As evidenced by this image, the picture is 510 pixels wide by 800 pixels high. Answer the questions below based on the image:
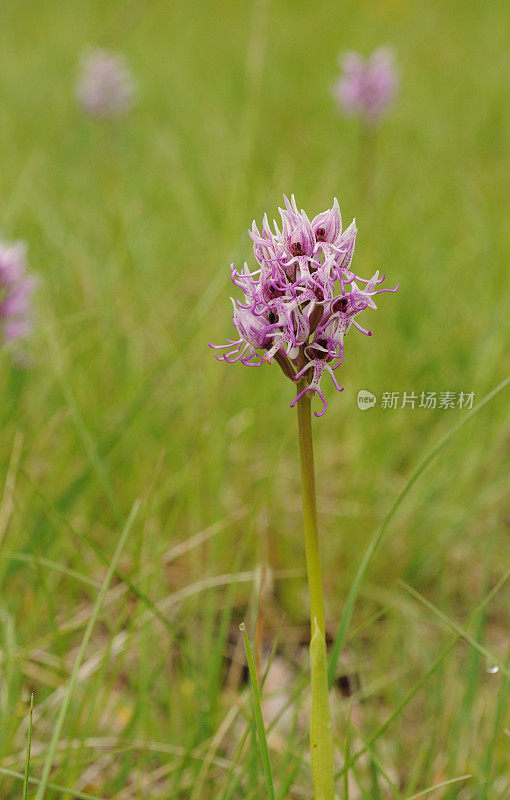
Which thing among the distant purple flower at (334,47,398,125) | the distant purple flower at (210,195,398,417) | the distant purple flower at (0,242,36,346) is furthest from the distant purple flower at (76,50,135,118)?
the distant purple flower at (210,195,398,417)

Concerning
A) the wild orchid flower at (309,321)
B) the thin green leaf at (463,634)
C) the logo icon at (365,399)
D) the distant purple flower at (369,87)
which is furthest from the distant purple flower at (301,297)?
the distant purple flower at (369,87)

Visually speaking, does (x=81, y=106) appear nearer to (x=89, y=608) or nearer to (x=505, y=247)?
(x=505, y=247)

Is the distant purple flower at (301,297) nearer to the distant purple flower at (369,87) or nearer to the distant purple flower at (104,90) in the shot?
the distant purple flower at (369,87)

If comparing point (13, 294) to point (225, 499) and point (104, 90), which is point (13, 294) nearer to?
point (225, 499)

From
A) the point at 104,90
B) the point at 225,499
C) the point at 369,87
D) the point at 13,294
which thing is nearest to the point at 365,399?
the point at 225,499

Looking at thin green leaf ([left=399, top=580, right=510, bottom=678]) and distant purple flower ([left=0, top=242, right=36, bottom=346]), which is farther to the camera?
distant purple flower ([left=0, top=242, right=36, bottom=346])

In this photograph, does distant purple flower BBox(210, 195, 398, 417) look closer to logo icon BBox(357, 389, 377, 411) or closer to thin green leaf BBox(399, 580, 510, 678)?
thin green leaf BBox(399, 580, 510, 678)
